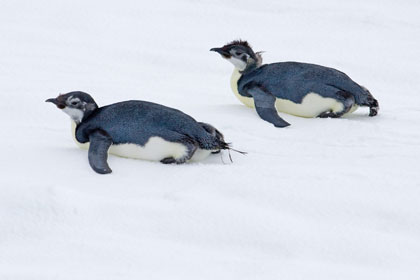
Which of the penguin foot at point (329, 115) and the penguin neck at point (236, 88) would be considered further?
the penguin neck at point (236, 88)

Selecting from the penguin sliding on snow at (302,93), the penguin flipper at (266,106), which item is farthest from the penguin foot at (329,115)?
the penguin flipper at (266,106)

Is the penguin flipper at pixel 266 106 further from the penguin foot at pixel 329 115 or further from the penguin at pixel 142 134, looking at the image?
the penguin at pixel 142 134

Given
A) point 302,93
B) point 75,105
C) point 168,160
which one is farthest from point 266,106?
point 75,105

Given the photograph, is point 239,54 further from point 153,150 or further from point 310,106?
point 153,150

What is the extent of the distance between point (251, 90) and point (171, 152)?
4.52ft

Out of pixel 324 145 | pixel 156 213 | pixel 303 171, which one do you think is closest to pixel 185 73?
pixel 324 145

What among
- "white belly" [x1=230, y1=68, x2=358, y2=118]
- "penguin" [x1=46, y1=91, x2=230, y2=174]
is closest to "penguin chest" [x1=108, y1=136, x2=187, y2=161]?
"penguin" [x1=46, y1=91, x2=230, y2=174]

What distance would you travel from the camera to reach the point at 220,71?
23.9ft

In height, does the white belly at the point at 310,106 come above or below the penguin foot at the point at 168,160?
above

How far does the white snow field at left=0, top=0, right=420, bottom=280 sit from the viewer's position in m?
3.20

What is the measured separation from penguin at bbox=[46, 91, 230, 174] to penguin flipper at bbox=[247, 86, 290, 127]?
913 millimetres

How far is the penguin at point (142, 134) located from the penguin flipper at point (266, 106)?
91 cm

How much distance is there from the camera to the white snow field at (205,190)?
3.20 m

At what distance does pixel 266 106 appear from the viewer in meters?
5.27
